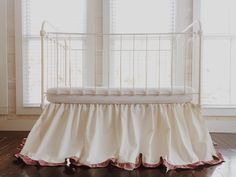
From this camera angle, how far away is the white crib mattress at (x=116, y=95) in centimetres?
210

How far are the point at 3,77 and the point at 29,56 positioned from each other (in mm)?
377

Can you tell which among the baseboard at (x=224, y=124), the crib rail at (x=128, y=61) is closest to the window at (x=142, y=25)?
the crib rail at (x=128, y=61)

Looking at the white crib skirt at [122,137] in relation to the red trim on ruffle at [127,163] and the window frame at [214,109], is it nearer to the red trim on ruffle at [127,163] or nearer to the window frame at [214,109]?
the red trim on ruffle at [127,163]

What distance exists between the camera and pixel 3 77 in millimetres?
3227

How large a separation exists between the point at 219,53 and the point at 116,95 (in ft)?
5.49

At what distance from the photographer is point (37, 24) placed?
3.23m

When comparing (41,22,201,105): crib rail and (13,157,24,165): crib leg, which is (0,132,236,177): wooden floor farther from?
(41,22,201,105): crib rail

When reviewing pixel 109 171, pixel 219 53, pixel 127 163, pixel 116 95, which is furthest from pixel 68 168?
pixel 219 53

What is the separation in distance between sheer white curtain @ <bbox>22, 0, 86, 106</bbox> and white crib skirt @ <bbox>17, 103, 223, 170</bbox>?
4.03ft

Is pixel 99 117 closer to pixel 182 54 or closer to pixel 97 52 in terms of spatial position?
pixel 97 52

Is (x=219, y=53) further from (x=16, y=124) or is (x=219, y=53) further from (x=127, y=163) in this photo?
(x=16, y=124)

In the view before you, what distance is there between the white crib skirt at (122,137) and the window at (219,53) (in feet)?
3.95

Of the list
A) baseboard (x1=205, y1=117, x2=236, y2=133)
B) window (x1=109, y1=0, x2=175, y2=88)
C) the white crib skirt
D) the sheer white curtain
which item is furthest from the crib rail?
the white crib skirt

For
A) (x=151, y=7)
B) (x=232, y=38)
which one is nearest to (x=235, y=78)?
(x=232, y=38)
